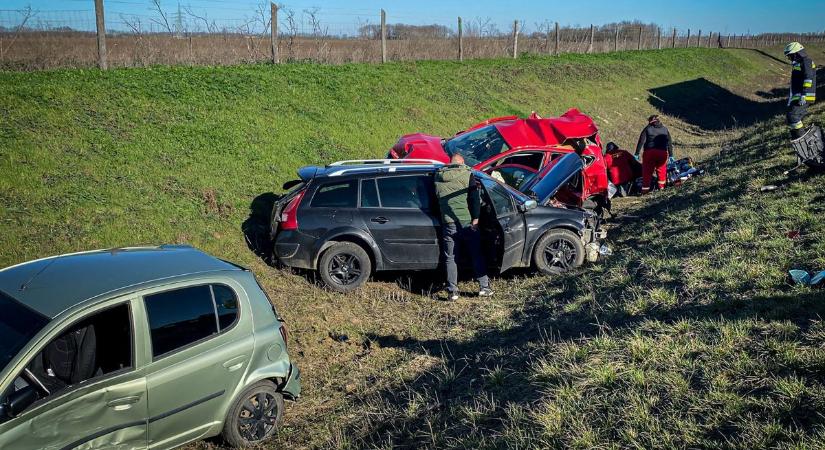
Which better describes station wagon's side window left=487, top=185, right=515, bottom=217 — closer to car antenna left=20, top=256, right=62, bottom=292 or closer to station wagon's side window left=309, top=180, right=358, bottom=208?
station wagon's side window left=309, top=180, right=358, bottom=208

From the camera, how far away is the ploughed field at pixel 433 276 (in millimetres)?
4758

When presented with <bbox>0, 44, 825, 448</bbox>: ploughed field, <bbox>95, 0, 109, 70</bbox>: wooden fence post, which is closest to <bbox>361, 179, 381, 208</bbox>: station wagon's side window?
<bbox>0, 44, 825, 448</bbox>: ploughed field

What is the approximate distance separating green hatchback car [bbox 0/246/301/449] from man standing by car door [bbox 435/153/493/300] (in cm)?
340

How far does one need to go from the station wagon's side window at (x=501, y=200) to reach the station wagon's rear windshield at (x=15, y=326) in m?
5.88

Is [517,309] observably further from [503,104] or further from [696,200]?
[503,104]

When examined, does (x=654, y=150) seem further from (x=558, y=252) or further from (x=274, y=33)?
(x=274, y=33)

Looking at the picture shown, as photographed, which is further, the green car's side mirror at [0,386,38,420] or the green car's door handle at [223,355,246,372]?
the green car's door handle at [223,355,246,372]

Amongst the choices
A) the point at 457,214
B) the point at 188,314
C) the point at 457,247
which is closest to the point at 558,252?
the point at 457,247

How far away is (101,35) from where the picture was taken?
14375 mm

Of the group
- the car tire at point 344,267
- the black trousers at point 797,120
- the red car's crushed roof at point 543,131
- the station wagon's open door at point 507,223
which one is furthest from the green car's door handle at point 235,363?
the black trousers at point 797,120

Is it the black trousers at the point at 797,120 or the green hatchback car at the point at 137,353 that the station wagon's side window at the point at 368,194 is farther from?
the black trousers at the point at 797,120

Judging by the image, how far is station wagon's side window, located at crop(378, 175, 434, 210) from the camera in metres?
8.83

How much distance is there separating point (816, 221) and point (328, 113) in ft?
33.7

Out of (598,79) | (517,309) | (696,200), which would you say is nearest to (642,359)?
(517,309)
